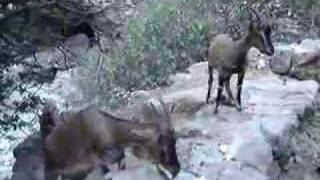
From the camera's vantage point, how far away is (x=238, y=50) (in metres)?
5.91

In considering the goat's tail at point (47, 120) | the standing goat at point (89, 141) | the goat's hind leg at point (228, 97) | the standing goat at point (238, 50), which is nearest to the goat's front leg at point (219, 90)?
the standing goat at point (238, 50)

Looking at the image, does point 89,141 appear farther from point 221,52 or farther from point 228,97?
point 228,97

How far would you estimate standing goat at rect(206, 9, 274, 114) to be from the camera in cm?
579

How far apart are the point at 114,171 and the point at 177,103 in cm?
167

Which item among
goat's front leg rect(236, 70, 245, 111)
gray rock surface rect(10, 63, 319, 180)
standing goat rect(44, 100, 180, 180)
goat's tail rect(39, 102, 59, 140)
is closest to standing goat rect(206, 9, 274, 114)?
goat's front leg rect(236, 70, 245, 111)

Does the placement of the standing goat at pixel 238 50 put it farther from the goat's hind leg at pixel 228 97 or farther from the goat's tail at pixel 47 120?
the goat's tail at pixel 47 120

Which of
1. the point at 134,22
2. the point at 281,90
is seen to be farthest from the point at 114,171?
the point at 134,22

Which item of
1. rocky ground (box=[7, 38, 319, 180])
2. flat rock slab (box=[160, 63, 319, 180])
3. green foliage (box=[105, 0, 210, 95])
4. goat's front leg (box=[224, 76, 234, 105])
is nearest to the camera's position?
rocky ground (box=[7, 38, 319, 180])

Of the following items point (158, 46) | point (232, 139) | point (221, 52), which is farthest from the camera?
point (158, 46)

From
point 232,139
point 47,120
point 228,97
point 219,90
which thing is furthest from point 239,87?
point 47,120

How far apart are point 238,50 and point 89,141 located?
1.72 m

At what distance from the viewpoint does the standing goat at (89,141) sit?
4586mm

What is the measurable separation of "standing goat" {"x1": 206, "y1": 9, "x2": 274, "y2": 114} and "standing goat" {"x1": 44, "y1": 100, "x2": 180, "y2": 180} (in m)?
1.34

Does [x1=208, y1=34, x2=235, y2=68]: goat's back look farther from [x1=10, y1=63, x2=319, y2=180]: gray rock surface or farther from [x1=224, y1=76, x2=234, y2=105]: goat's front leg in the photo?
[x1=10, y1=63, x2=319, y2=180]: gray rock surface
